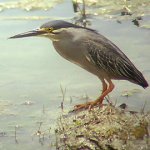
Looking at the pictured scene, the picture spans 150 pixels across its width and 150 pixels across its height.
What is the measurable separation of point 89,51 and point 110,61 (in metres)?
0.24

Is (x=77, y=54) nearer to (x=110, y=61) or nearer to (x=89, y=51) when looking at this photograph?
(x=89, y=51)

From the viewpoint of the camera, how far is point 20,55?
770 centimetres

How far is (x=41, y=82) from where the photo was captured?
6820 millimetres

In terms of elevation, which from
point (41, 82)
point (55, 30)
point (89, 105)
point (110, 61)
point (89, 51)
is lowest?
point (41, 82)

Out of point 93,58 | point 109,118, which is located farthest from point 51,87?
point 109,118

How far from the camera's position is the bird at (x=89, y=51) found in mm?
5501

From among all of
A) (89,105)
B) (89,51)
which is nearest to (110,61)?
(89,51)

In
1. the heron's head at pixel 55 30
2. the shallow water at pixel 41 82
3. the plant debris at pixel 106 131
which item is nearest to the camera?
the plant debris at pixel 106 131

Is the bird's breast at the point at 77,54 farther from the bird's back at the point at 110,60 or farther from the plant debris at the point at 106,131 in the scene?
the plant debris at the point at 106,131

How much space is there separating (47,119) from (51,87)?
948 mm

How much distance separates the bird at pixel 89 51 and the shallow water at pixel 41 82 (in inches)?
22.5

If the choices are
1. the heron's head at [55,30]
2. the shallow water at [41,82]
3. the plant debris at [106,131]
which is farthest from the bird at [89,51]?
the shallow water at [41,82]

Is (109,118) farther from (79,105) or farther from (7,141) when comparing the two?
(7,141)

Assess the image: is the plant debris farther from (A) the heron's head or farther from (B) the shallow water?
(A) the heron's head
